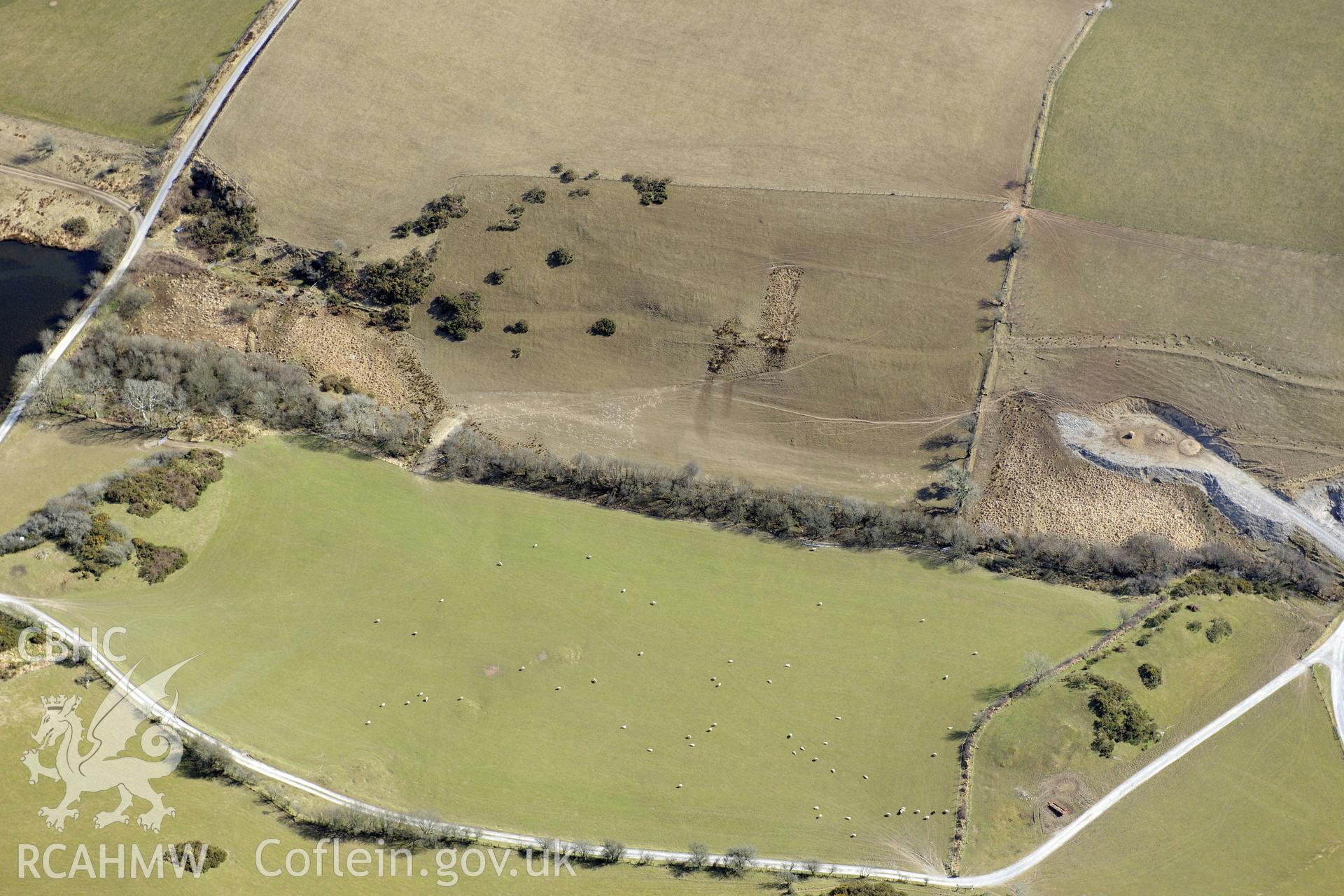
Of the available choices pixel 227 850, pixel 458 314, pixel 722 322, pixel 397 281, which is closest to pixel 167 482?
pixel 397 281

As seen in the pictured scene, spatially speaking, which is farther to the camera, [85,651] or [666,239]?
[666,239]

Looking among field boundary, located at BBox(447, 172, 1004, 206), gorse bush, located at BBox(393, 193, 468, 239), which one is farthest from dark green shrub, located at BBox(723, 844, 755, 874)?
gorse bush, located at BBox(393, 193, 468, 239)

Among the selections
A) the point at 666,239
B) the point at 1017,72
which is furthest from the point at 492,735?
the point at 1017,72

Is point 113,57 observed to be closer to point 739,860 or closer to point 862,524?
point 862,524

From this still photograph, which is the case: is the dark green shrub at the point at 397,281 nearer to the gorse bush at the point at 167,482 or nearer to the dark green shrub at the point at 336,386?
the dark green shrub at the point at 336,386

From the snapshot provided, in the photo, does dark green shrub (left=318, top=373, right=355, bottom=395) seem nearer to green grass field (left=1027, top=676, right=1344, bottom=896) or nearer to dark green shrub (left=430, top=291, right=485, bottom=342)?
dark green shrub (left=430, top=291, right=485, bottom=342)

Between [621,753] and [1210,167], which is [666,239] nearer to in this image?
[621,753]

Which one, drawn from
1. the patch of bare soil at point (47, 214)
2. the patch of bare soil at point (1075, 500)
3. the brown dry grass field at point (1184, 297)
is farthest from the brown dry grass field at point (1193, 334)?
the patch of bare soil at point (47, 214)
